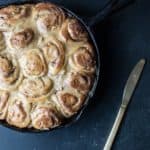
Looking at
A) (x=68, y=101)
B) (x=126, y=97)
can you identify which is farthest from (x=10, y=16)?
(x=126, y=97)

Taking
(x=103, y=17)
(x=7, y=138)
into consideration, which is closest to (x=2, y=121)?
(x=7, y=138)

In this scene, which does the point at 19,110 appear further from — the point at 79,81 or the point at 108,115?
the point at 108,115

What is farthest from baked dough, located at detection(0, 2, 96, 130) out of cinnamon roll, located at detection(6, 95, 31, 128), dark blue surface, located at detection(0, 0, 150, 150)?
dark blue surface, located at detection(0, 0, 150, 150)

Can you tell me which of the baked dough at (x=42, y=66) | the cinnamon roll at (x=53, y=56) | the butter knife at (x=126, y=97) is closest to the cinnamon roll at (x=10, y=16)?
the baked dough at (x=42, y=66)

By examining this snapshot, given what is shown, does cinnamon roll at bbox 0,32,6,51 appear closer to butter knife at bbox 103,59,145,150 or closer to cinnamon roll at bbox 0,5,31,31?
cinnamon roll at bbox 0,5,31,31

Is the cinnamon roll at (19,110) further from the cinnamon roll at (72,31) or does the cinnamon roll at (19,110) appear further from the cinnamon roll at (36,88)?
the cinnamon roll at (72,31)
